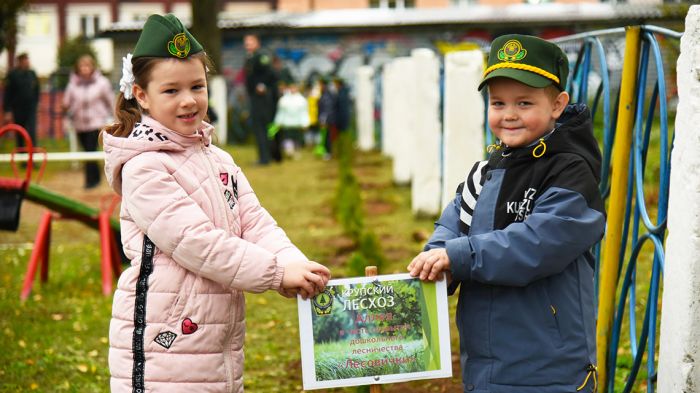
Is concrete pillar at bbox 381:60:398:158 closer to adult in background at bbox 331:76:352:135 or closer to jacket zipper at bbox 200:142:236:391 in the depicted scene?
adult in background at bbox 331:76:352:135

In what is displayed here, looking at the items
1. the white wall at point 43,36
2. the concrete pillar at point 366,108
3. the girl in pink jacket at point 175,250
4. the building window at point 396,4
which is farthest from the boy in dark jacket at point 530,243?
the white wall at point 43,36

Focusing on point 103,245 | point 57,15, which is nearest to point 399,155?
point 103,245

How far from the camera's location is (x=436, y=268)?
271 centimetres

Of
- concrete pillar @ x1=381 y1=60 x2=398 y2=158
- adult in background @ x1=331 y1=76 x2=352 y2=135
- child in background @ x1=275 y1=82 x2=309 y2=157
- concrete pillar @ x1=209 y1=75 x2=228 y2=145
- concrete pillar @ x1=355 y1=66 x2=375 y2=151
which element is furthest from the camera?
concrete pillar @ x1=209 y1=75 x2=228 y2=145

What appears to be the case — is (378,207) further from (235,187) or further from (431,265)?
(431,265)

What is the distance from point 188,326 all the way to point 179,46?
784 mm

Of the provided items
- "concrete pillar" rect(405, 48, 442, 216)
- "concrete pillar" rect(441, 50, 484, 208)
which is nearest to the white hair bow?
"concrete pillar" rect(441, 50, 484, 208)

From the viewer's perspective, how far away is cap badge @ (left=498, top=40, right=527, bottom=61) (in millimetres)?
2737

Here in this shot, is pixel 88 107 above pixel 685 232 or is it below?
above

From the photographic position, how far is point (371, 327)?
2783 millimetres

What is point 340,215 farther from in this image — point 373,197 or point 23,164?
point 23,164

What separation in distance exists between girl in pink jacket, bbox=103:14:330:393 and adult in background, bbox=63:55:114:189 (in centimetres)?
1108

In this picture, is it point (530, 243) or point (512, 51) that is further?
point (512, 51)

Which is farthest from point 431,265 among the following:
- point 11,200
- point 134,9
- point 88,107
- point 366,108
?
point 134,9
